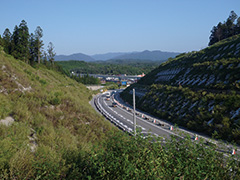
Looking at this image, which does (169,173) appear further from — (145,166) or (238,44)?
(238,44)

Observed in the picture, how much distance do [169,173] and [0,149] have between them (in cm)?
693

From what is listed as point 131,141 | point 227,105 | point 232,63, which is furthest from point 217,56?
point 131,141

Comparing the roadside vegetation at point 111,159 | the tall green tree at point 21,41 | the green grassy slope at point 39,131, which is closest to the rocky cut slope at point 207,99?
the roadside vegetation at point 111,159

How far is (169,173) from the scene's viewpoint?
6309 millimetres

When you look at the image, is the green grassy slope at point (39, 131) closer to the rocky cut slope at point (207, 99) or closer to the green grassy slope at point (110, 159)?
the green grassy slope at point (110, 159)

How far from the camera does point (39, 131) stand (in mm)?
13117

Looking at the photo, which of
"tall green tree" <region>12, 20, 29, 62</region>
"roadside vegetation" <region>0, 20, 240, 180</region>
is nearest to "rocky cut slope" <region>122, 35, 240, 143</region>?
"roadside vegetation" <region>0, 20, 240, 180</region>

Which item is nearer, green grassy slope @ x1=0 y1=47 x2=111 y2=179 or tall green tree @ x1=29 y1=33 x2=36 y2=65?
green grassy slope @ x1=0 y1=47 x2=111 y2=179

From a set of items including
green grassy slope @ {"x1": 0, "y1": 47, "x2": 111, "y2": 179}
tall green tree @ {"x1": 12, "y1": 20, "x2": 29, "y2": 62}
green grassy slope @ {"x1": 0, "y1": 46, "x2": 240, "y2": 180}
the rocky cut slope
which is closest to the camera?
green grassy slope @ {"x1": 0, "y1": 46, "x2": 240, "y2": 180}

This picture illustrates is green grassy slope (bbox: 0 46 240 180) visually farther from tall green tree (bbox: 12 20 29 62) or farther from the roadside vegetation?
tall green tree (bbox: 12 20 29 62)

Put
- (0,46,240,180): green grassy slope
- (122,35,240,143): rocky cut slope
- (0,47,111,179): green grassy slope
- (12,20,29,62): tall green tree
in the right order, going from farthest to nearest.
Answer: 1. (12,20,29,62): tall green tree
2. (122,35,240,143): rocky cut slope
3. (0,47,111,179): green grassy slope
4. (0,46,240,180): green grassy slope

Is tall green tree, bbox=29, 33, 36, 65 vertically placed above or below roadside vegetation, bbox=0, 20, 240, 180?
above

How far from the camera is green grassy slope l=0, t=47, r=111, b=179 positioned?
7.04m

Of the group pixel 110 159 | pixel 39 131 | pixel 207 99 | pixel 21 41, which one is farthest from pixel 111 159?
pixel 21 41
